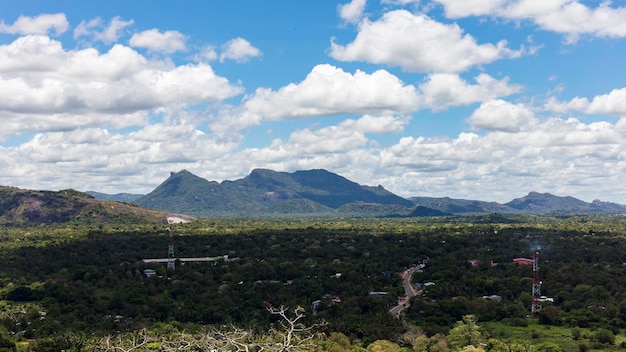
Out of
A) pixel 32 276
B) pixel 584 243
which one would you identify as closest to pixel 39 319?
pixel 32 276

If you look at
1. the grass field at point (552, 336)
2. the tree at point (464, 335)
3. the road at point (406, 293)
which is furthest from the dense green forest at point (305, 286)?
the road at point (406, 293)

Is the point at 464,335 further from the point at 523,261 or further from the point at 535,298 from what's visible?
the point at 523,261

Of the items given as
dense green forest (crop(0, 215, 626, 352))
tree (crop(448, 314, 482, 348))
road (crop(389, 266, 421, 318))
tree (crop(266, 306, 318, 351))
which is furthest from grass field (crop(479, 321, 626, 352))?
tree (crop(266, 306, 318, 351))

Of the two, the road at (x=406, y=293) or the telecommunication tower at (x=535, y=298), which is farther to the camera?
the road at (x=406, y=293)

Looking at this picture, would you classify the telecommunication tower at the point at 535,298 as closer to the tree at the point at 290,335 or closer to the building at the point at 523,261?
the building at the point at 523,261

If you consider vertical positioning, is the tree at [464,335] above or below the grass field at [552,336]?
above

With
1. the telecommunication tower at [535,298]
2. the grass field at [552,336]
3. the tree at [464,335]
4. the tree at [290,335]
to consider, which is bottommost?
the grass field at [552,336]
